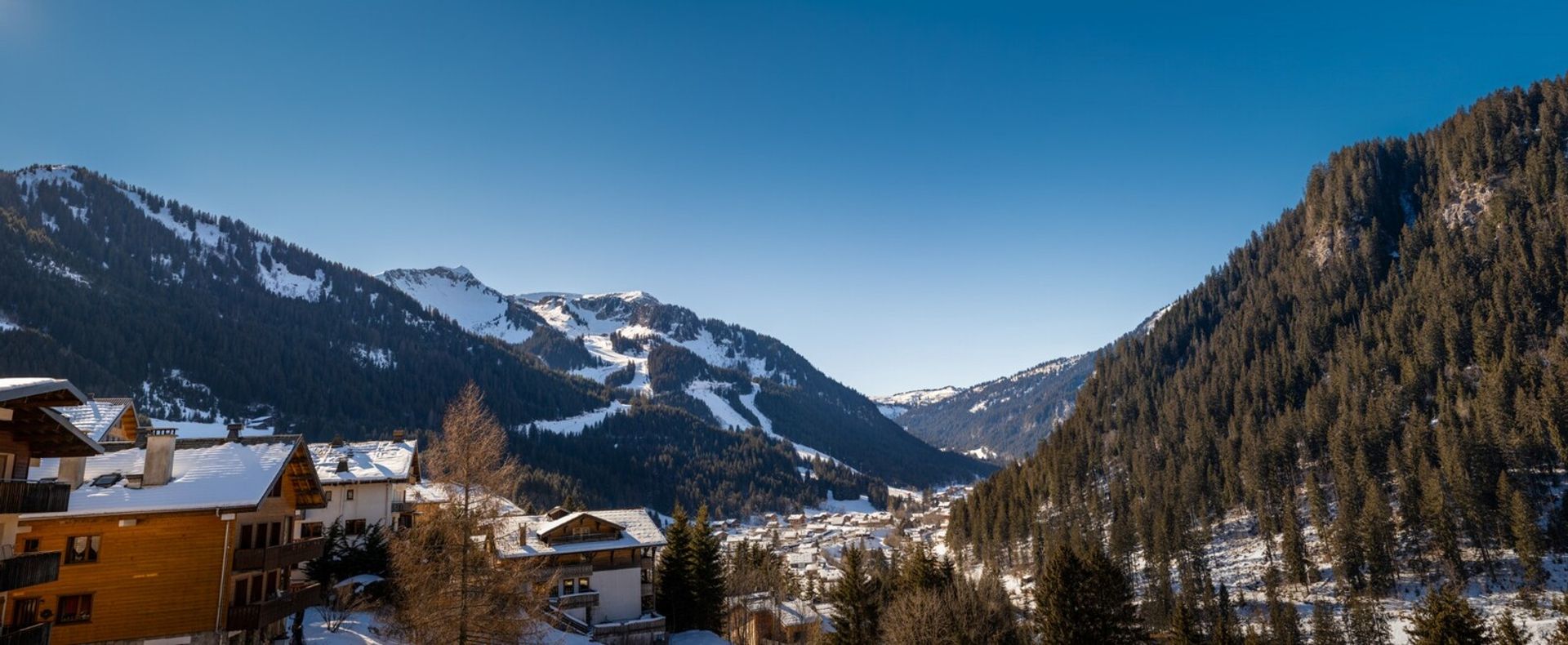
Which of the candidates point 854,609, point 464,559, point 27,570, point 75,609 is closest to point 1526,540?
point 854,609

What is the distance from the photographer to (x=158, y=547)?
2744cm

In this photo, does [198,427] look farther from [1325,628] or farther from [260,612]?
[1325,628]

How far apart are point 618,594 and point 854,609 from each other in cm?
1708

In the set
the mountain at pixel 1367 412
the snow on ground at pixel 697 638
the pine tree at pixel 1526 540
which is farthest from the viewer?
the mountain at pixel 1367 412

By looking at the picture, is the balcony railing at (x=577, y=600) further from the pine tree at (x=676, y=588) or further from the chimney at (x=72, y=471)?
the chimney at (x=72, y=471)

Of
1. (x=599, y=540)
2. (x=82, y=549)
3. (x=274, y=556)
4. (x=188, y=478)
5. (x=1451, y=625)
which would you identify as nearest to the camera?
(x=82, y=549)

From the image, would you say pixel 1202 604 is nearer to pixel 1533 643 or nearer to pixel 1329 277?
pixel 1533 643

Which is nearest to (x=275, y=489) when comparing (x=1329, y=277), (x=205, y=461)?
(x=205, y=461)

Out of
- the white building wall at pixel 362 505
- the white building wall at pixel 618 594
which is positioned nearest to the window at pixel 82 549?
the white building wall at pixel 362 505

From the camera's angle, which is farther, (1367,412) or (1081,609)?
(1367,412)

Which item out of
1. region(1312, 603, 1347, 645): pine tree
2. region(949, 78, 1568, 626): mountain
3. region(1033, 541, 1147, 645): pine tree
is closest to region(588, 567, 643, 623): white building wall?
region(1033, 541, 1147, 645): pine tree

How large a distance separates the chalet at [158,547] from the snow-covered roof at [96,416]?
994 millimetres

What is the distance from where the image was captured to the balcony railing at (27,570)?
16438 millimetres

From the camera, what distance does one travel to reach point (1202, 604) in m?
99.2
